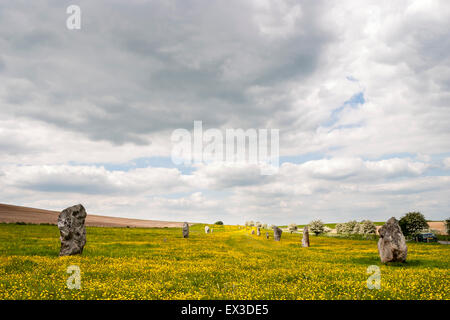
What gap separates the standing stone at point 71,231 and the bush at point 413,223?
79306 millimetres

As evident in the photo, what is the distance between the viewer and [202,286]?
48.1ft

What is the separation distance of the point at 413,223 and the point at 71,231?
270 ft

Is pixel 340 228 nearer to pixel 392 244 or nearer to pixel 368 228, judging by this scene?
pixel 368 228

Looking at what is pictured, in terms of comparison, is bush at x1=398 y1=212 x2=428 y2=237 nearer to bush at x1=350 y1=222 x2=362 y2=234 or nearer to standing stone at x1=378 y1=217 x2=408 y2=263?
bush at x1=350 y1=222 x2=362 y2=234

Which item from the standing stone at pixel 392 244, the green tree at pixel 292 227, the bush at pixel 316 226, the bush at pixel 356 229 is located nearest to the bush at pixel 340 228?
the bush at pixel 356 229

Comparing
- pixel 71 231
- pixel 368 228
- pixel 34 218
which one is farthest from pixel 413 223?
pixel 34 218

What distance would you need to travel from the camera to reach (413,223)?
77.4m

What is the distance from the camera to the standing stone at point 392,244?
1001 inches

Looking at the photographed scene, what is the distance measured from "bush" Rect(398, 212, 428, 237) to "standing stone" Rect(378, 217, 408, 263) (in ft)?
203

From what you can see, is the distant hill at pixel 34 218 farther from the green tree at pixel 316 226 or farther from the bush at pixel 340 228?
the bush at pixel 340 228

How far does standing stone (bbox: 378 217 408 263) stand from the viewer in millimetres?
25422

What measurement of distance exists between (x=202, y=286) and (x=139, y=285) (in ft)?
10.3
